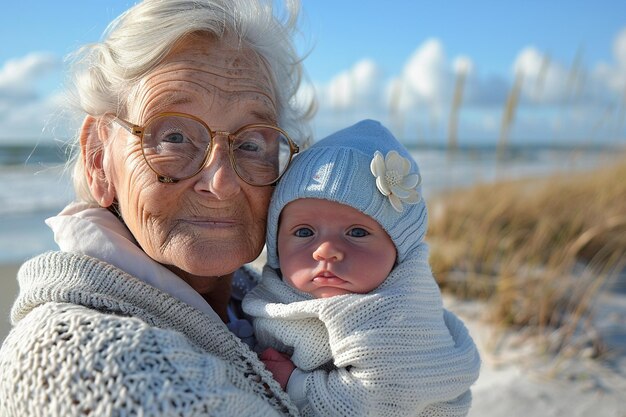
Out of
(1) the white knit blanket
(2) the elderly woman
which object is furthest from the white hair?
(1) the white knit blanket

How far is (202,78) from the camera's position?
6.15 feet

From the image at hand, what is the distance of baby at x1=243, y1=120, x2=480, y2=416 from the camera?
1.69m

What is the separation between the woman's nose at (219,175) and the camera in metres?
1.84

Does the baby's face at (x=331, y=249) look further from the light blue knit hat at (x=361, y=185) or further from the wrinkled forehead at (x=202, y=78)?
the wrinkled forehead at (x=202, y=78)

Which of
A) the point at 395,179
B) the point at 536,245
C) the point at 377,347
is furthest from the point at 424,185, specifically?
the point at 377,347

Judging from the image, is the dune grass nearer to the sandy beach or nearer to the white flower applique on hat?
the sandy beach

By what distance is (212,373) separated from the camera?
1.41 metres

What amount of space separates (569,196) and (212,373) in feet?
22.7

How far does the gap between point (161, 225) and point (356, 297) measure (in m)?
0.62

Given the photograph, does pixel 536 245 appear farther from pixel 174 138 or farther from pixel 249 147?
pixel 174 138

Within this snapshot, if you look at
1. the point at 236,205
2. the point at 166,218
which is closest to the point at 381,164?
the point at 236,205

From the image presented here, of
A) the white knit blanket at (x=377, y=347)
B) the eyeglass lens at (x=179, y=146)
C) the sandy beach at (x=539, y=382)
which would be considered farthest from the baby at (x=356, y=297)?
the sandy beach at (x=539, y=382)

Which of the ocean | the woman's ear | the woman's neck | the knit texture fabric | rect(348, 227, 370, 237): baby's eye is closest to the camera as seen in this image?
the knit texture fabric

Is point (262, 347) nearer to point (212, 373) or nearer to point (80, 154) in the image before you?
point (212, 373)
